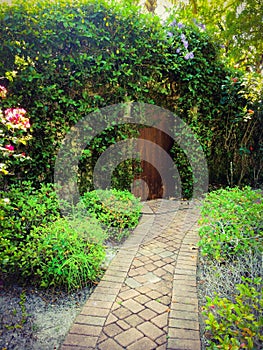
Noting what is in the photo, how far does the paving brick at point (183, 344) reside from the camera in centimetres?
183

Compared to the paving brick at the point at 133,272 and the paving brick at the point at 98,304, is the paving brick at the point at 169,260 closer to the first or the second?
the paving brick at the point at 133,272

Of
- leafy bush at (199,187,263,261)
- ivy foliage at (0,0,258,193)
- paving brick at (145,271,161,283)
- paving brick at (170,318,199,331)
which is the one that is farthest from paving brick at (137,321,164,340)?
ivy foliage at (0,0,258,193)

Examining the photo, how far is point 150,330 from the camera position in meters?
2.01

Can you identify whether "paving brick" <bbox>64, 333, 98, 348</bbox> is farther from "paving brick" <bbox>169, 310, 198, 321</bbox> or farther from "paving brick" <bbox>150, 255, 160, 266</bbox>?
"paving brick" <bbox>150, 255, 160, 266</bbox>

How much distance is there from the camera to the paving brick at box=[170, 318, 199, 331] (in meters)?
2.01

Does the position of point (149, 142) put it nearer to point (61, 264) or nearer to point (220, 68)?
point (220, 68)

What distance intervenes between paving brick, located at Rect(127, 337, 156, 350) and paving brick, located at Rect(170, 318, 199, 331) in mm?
212

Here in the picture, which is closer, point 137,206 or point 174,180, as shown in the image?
point 137,206

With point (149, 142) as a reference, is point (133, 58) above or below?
above

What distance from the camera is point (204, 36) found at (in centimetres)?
517

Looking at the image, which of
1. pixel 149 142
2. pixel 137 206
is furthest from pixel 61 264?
pixel 149 142

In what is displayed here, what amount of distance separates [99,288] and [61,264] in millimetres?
389

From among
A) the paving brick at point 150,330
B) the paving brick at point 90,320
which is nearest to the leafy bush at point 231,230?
the paving brick at point 150,330

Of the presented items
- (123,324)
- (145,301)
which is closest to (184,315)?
(145,301)
